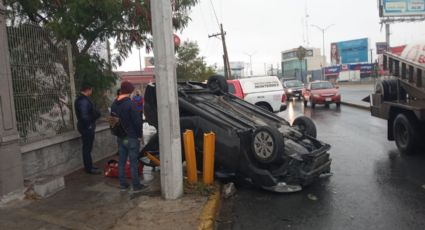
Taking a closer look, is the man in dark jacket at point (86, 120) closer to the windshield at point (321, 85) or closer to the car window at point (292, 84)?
the windshield at point (321, 85)

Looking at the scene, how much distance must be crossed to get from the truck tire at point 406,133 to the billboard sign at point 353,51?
90.6 meters

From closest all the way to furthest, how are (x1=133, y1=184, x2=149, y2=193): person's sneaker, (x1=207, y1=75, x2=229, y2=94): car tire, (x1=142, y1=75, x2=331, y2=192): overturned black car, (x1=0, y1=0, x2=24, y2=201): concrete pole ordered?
(x1=0, y1=0, x2=24, y2=201): concrete pole
(x1=142, y1=75, x2=331, y2=192): overturned black car
(x1=133, y1=184, x2=149, y2=193): person's sneaker
(x1=207, y1=75, x2=229, y2=94): car tire

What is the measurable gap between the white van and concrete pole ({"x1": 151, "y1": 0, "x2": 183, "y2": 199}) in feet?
36.1

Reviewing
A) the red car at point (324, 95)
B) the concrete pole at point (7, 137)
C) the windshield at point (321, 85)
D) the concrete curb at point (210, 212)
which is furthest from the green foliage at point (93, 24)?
the windshield at point (321, 85)

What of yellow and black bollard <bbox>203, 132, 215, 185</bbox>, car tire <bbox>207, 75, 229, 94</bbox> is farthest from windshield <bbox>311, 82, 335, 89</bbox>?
yellow and black bollard <bbox>203, 132, 215, 185</bbox>

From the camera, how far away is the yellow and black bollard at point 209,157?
254 inches

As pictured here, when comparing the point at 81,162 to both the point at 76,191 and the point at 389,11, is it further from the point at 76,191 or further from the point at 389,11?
the point at 389,11

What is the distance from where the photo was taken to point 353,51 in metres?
96.9

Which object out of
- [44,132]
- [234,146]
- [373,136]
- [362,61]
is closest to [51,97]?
[44,132]

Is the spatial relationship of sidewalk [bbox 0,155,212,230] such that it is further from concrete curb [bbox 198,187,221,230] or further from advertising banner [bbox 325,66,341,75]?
advertising banner [bbox 325,66,341,75]

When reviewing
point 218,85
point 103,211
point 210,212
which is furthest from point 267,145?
point 218,85

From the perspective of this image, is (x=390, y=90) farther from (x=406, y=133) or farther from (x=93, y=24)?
(x=93, y=24)

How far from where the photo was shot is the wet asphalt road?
5.22 metres

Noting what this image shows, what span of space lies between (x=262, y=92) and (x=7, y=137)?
12100 mm
